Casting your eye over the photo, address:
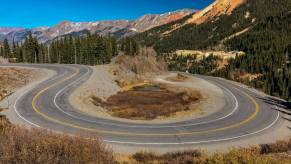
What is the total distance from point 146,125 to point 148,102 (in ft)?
80.2

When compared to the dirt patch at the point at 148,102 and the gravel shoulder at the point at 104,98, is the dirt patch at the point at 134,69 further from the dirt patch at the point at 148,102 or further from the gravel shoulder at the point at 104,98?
the dirt patch at the point at 148,102

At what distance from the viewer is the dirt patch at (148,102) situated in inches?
1976

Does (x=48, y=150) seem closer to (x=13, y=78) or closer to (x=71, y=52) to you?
(x=13, y=78)

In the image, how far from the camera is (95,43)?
432ft

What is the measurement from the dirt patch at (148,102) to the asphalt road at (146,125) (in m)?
7.18

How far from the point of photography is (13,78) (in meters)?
65.9

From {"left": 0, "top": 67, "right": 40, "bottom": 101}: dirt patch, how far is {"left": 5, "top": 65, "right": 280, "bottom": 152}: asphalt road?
4355 millimetres

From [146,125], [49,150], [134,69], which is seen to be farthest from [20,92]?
[134,69]

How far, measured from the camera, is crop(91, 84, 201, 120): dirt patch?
50.2m

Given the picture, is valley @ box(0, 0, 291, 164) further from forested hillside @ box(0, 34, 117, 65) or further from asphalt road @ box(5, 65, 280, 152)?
forested hillside @ box(0, 34, 117, 65)

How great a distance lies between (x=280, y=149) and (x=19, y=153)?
1756 cm

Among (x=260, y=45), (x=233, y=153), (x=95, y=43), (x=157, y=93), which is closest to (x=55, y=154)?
(x=233, y=153)

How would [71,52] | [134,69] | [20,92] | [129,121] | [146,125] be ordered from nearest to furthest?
[146,125] → [129,121] → [20,92] → [134,69] → [71,52]

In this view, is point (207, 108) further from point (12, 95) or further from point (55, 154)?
point (55, 154)
